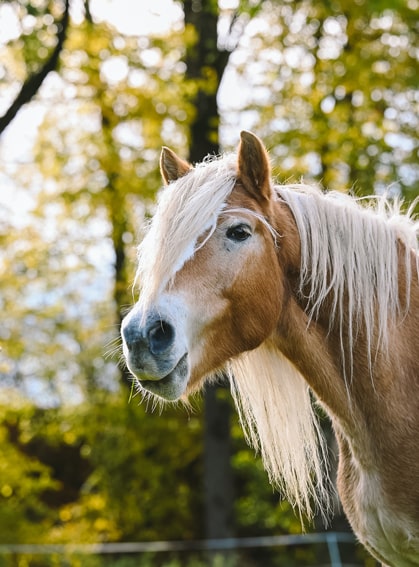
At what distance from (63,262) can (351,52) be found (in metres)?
7.16

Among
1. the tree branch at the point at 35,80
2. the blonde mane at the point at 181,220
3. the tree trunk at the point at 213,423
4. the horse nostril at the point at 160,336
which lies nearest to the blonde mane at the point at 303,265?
the blonde mane at the point at 181,220

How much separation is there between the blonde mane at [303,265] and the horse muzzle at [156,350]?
103 millimetres

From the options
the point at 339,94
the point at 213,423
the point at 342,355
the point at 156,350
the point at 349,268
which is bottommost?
the point at 213,423

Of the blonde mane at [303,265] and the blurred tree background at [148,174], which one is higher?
the blonde mane at [303,265]

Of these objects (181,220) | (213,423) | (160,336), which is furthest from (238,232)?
(213,423)

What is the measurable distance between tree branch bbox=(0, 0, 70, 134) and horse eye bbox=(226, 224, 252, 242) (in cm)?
555

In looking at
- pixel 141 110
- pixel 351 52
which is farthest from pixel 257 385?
pixel 351 52

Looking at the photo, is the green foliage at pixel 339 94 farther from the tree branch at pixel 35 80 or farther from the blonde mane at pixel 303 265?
the blonde mane at pixel 303 265

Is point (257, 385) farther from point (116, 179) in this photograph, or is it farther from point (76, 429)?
point (76, 429)

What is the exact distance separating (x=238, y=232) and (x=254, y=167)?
1.14 ft

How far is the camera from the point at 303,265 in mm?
3795

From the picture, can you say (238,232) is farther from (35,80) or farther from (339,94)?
(339,94)

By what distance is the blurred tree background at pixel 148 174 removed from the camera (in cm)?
1220

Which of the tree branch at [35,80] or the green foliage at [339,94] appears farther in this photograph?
the green foliage at [339,94]
